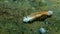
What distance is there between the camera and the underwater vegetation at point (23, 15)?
183 centimetres

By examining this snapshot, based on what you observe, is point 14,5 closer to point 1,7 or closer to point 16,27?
point 1,7

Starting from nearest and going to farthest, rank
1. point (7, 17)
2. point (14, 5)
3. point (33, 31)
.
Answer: point (33, 31), point (7, 17), point (14, 5)

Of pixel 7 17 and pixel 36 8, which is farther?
pixel 36 8

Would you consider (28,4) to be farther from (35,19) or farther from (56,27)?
(56,27)

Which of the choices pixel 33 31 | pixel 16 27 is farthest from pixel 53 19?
pixel 16 27

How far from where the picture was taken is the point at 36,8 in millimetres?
2115

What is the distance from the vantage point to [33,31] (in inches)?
71.8

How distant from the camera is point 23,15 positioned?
199 centimetres

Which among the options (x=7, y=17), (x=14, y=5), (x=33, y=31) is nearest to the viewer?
(x=33, y=31)

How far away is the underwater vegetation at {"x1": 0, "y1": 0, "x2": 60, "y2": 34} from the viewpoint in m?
1.83

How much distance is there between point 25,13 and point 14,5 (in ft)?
0.62

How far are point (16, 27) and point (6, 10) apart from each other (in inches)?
11.1

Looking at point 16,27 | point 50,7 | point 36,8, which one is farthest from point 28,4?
point 16,27

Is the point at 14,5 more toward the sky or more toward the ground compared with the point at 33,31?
more toward the sky
